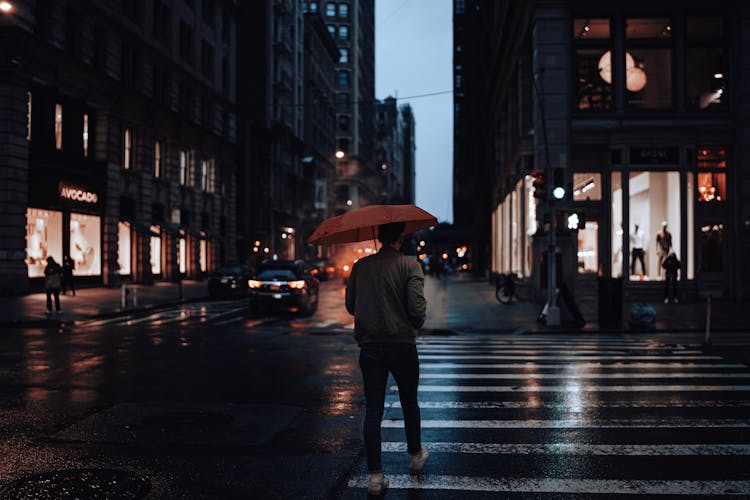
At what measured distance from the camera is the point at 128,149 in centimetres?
4066

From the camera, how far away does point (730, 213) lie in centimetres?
2928

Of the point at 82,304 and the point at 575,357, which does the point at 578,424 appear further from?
the point at 82,304

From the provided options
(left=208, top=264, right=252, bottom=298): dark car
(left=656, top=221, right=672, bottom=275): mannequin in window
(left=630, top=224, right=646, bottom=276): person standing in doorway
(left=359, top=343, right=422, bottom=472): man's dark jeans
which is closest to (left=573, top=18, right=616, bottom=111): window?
(left=630, top=224, right=646, bottom=276): person standing in doorway

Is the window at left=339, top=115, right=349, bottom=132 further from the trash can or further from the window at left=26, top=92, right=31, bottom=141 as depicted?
the trash can

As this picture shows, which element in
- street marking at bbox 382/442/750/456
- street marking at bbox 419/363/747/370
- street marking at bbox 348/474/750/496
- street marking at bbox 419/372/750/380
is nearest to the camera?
street marking at bbox 348/474/750/496

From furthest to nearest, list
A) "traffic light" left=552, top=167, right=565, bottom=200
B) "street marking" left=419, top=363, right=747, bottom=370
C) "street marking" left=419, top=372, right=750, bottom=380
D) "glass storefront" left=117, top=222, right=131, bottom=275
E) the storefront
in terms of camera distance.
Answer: "glass storefront" left=117, top=222, right=131, bottom=275, the storefront, "traffic light" left=552, top=167, right=565, bottom=200, "street marking" left=419, top=363, right=747, bottom=370, "street marking" left=419, top=372, right=750, bottom=380

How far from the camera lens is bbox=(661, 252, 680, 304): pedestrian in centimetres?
2734

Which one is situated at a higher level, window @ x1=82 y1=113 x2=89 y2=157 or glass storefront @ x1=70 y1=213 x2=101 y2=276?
window @ x1=82 y1=113 x2=89 y2=157

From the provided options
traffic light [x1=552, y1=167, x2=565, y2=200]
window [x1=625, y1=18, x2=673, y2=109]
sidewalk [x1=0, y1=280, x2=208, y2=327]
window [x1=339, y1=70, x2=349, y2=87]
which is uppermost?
window [x1=339, y1=70, x2=349, y2=87]

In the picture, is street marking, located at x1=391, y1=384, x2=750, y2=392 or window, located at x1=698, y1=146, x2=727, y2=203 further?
window, located at x1=698, y1=146, x2=727, y2=203

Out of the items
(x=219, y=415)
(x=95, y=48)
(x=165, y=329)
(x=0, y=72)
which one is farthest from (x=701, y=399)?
(x=95, y=48)

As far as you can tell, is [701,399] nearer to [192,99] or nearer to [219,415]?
[219,415]

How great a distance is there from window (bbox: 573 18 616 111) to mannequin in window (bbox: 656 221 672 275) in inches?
212

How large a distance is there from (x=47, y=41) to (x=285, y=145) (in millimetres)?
45660
